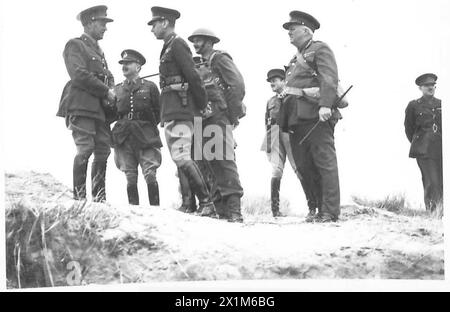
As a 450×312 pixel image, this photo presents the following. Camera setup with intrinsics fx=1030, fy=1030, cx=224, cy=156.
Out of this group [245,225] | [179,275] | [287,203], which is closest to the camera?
[179,275]

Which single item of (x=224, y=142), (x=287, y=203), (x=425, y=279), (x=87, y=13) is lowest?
(x=425, y=279)

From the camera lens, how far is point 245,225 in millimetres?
11430

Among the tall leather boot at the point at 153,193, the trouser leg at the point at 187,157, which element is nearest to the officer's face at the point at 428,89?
the trouser leg at the point at 187,157

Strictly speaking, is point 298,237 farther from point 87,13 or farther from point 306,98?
point 87,13

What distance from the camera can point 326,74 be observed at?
11461 millimetres

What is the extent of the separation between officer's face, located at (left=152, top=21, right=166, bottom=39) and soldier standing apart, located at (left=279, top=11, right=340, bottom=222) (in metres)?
1.43

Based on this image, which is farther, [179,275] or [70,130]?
[70,130]

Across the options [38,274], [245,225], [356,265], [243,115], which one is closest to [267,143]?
[243,115]

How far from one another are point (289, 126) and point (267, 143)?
33.6 inches

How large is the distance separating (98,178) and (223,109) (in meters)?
1.62

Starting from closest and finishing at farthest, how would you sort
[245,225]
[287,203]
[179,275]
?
[179,275] < [245,225] < [287,203]

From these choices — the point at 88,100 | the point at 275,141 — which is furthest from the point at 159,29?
the point at 275,141

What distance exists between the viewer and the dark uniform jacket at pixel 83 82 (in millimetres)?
11500

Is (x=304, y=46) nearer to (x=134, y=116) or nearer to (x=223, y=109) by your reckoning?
(x=223, y=109)
